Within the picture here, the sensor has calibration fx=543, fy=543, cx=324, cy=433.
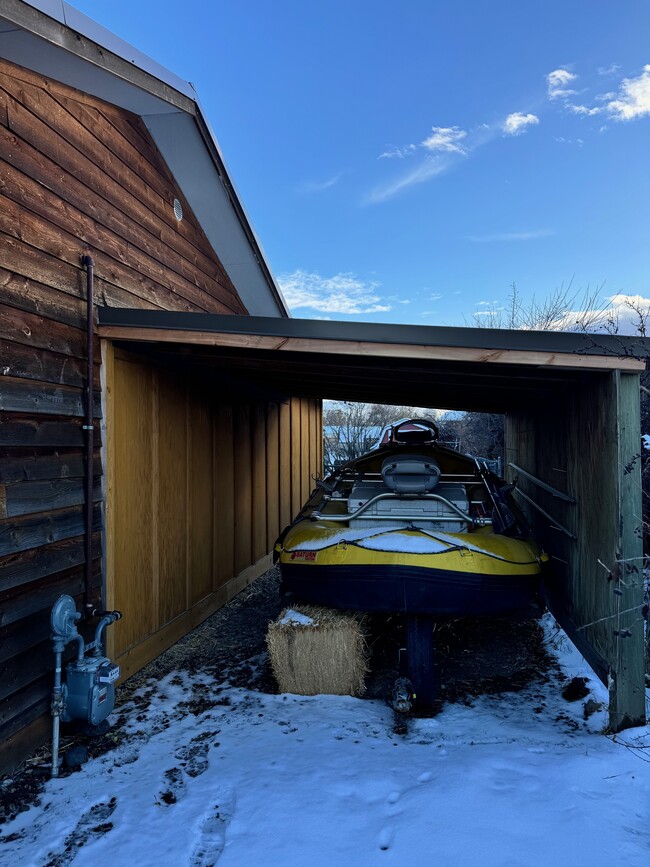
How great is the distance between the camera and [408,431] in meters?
7.59

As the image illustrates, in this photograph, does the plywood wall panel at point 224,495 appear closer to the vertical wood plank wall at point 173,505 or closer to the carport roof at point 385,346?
the vertical wood plank wall at point 173,505

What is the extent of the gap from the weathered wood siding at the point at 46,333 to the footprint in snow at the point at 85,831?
0.68 m

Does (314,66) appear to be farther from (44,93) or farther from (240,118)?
(44,93)

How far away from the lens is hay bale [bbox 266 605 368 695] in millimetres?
3918

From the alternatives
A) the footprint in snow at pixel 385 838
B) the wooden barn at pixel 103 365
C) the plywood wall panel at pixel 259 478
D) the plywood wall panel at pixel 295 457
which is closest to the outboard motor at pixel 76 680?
the wooden barn at pixel 103 365

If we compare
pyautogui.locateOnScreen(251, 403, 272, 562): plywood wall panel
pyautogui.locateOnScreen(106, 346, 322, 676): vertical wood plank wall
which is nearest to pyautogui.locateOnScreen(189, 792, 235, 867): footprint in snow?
pyautogui.locateOnScreen(106, 346, 322, 676): vertical wood plank wall

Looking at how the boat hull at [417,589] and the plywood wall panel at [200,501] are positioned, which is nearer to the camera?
the boat hull at [417,589]

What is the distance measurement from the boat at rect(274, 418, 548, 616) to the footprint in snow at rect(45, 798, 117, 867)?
189 cm

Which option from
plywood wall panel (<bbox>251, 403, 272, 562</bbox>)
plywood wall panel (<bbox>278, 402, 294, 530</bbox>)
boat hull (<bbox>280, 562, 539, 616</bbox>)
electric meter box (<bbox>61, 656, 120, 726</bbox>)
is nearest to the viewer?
electric meter box (<bbox>61, 656, 120, 726</bbox>)

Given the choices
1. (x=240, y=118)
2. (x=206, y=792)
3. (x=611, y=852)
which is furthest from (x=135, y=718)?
(x=240, y=118)

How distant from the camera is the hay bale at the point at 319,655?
3.92 meters

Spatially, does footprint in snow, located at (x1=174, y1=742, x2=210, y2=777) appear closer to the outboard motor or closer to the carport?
the outboard motor

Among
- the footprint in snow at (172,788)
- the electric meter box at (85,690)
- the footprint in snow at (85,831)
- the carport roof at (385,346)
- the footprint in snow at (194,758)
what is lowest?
the footprint in snow at (194,758)

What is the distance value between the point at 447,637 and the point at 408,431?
307 centimetres
